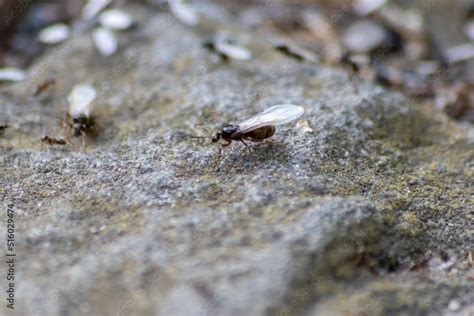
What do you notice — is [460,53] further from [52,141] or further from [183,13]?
[52,141]

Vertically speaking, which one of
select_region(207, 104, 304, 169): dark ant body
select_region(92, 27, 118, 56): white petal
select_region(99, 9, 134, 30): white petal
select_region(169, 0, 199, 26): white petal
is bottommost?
select_region(92, 27, 118, 56): white petal

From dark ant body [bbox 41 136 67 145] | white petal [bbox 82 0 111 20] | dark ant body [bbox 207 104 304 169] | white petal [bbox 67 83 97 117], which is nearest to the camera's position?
dark ant body [bbox 207 104 304 169]

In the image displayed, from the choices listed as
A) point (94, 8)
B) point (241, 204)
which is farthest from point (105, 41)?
point (241, 204)

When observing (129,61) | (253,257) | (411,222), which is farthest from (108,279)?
(129,61)

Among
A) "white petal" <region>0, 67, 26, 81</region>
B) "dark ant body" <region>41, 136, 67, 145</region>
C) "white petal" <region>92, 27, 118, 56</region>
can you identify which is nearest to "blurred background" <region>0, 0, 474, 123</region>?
"white petal" <region>92, 27, 118, 56</region>

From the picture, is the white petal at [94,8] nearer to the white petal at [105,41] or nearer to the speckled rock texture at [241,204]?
the white petal at [105,41]

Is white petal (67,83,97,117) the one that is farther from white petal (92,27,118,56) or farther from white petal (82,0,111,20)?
white petal (82,0,111,20)

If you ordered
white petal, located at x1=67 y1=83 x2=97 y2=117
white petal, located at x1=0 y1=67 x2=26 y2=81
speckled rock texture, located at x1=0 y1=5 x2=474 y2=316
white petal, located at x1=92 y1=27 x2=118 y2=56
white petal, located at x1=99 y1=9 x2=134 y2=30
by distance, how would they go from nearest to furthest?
speckled rock texture, located at x1=0 y1=5 x2=474 y2=316 → white petal, located at x1=67 y1=83 x2=97 y2=117 → white petal, located at x1=0 y1=67 x2=26 y2=81 → white petal, located at x1=92 y1=27 x2=118 y2=56 → white petal, located at x1=99 y1=9 x2=134 y2=30
